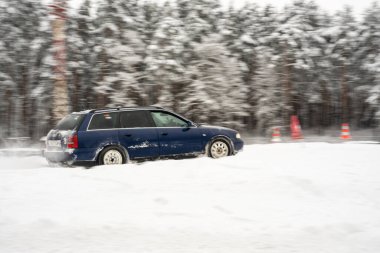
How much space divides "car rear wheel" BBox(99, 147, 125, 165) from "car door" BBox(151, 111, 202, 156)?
984mm

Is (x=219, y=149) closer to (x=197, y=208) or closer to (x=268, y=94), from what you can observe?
(x=197, y=208)

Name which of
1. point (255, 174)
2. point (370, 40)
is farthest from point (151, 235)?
point (370, 40)

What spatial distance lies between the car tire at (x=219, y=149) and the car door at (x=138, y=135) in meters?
1.37

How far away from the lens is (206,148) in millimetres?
10391

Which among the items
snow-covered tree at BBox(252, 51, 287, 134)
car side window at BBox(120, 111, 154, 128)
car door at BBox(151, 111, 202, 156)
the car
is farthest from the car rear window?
snow-covered tree at BBox(252, 51, 287, 134)

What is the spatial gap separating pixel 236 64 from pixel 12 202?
2519 centimetres

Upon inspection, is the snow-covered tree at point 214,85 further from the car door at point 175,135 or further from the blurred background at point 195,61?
the car door at point 175,135

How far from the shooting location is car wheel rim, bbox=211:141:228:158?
10477 mm

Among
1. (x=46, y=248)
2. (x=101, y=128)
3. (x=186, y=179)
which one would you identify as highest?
(x=101, y=128)

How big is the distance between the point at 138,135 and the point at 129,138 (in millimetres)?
231

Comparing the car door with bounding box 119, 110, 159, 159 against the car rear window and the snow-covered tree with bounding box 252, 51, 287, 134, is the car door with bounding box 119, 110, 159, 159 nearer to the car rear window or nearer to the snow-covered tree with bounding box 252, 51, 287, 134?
the car rear window

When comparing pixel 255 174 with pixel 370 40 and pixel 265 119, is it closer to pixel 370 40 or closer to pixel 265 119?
pixel 265 119

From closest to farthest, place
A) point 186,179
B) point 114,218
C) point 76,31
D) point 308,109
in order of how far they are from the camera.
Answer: point 114,218 < point 186,179 < point 76,31 < point 308,109

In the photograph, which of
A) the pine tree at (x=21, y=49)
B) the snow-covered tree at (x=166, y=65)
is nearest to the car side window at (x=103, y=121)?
the snow-covered tree at (x=166, y=65)
